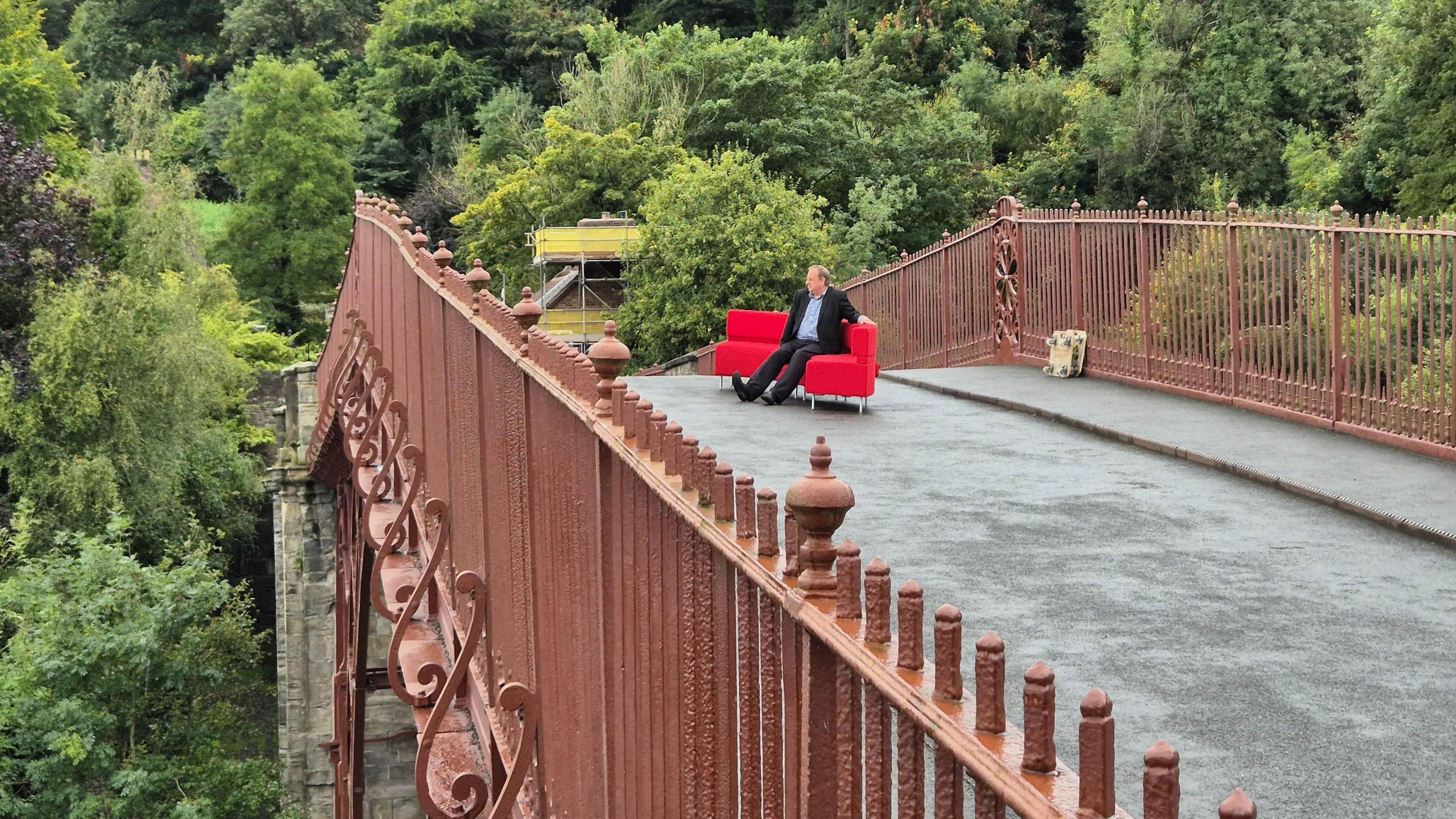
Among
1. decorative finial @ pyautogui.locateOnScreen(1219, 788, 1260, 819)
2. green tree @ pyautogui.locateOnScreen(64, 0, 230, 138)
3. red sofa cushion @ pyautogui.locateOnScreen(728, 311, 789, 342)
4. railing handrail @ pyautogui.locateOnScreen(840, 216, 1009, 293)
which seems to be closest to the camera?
decorative finial @ pyautogui.locateOnScreen(1219, 788, 1260, 819)

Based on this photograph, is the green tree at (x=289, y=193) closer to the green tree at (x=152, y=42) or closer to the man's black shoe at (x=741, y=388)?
the green tree at (x=152, y=42)

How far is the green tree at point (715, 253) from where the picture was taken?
30797 millimetres

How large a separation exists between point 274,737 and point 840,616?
41899 millimetres

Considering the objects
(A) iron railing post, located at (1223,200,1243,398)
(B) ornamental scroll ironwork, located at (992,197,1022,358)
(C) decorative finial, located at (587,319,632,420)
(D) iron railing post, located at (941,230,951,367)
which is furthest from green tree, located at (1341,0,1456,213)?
(C) decorative finial, located at (587,319,632,420)

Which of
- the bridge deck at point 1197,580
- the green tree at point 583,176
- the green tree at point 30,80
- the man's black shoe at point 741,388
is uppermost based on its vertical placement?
the green tree at point 30,80

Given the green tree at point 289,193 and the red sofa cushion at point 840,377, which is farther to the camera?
the green tree at point 289,193

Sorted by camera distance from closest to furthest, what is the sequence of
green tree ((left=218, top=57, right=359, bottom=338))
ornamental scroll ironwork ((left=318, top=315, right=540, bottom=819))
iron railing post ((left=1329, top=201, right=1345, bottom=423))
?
ornamental scroll ironwork ((left=318, top=315, right=540, bottom=819)) < iron railing post ((left=1329, top=201, right=1345, bottom=423)) < green tree ((left=218, top=57, right=359, bottom=338))

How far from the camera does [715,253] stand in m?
31.3

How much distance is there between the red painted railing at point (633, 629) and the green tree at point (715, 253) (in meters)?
23.0

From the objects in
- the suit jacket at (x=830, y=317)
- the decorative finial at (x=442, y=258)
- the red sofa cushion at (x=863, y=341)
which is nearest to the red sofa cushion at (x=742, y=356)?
the suit jacket at (x=830, y=317)

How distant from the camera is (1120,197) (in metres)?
50.0

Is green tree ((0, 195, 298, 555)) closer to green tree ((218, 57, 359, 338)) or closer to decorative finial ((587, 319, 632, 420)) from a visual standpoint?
green tree ((218, 57, 359, 338))

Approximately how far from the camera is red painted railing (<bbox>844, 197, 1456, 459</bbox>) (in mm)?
10617

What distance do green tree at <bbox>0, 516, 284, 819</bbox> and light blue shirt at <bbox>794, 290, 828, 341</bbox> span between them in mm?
20213
